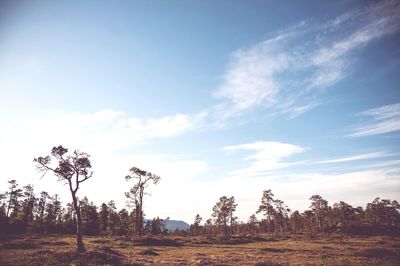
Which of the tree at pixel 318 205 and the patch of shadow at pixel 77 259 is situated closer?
the patch of shadow at pixel 77 259

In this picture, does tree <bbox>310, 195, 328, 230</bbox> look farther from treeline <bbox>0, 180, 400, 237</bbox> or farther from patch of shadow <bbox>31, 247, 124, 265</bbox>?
patch of shadow <bbox>31, 247, 124, 265</bbox>

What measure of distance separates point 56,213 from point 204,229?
77751 millimetres

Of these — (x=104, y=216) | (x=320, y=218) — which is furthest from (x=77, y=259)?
(x=320, y=218)

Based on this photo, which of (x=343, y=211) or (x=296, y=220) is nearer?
(x=343, y=211)

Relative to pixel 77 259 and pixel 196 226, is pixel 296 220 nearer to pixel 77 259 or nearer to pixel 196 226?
pixel 196 226

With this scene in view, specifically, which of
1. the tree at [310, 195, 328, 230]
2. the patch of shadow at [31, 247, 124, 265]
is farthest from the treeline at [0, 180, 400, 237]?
the patch of shadow at [31, 247, 124, 265]

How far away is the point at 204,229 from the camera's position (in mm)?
143125

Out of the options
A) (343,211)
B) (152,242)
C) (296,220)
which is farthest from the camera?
(296,220)

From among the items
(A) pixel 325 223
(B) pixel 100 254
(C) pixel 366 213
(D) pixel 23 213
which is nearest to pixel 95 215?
(D) pixel 23 213

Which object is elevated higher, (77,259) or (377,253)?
(77,259)

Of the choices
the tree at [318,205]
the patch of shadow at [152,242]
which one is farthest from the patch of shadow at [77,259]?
the tree at [318,205]

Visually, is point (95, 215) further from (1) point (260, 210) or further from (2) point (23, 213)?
(1) point (260, 210)

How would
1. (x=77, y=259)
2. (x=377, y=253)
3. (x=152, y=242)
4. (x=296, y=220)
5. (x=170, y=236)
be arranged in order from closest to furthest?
(x=77, y=259), (x=377, y=253), (x=152, y=242), (x=170, y=236), (x=296, y=220)

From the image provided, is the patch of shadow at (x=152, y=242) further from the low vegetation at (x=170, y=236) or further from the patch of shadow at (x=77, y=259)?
the patch of shadow at (x=77, y=259)
